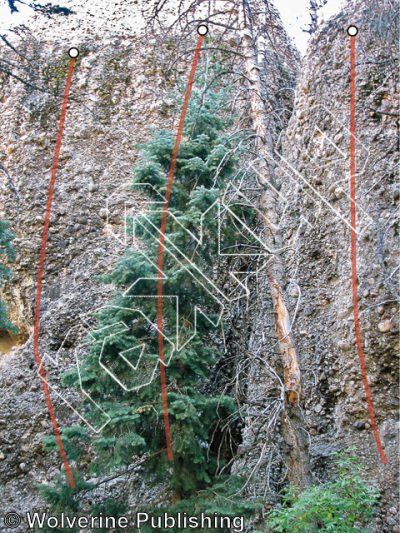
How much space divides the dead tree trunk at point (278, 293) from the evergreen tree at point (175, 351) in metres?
0.45

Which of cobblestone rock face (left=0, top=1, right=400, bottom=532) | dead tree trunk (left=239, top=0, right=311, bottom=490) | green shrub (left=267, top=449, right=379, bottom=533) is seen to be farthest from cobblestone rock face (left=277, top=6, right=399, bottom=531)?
green shrub (left=267, top=449, right=379, bottom=533)

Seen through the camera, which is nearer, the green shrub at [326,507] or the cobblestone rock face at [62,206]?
the green shrub at [326,507]

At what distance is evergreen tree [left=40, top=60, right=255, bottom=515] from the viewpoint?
4156 mm

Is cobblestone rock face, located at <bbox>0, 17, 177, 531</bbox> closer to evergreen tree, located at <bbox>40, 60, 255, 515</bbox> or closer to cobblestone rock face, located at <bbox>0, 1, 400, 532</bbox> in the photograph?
cobblestone rock face, located at <bbox>0, 1, 400, 532</bbox>

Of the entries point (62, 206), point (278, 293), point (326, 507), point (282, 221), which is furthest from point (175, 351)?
point (62, 206)

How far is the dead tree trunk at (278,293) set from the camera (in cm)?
376

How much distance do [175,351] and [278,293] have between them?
1.28 meters

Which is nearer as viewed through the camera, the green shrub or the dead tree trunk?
the green shrub

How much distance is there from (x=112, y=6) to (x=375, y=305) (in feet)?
34.9

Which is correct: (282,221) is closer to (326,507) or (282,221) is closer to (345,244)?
(345,244)

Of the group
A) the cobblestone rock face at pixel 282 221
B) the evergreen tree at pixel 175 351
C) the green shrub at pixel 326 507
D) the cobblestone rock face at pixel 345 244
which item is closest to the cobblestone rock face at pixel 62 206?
the cobblestone rock face at pixel 282 221

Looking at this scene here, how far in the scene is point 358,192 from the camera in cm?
516

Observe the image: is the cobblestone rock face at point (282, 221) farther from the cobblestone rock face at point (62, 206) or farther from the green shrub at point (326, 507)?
the green shrub at point (326, 507)

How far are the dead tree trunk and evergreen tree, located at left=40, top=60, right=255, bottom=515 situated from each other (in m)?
0.45
